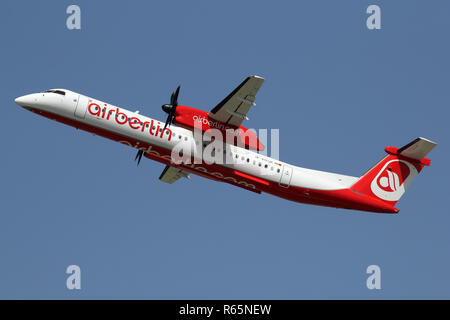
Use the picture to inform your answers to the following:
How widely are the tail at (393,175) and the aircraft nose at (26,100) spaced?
16203 mm

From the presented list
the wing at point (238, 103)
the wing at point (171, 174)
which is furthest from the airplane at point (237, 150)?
the wing at point (171, 174)

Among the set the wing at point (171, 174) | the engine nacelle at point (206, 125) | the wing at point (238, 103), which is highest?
the wing at point (238, 103)

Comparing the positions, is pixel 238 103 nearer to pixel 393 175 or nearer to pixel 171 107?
pixel 171 107

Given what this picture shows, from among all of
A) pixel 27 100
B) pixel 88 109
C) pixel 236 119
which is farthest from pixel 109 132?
pixel 236 119

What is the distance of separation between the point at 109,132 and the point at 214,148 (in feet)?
16.4

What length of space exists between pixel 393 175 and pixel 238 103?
30.8ft

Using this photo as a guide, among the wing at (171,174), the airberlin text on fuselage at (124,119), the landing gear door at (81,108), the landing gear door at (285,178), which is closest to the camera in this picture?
the landing gear door at (81,108)

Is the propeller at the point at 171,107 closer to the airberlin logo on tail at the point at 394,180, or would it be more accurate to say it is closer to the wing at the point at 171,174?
the wing at the point at 171,174

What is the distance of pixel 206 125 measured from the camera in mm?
27609

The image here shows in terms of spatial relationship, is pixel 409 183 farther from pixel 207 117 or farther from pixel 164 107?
pixel 164 107

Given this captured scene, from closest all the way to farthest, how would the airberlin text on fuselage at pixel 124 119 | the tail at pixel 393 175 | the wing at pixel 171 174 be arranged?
the airberlin text on fuselage at pixel 124 119
the tail at pixel 393 175
the wing at pixel 171 174

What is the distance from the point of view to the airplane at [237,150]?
27125 millimetres

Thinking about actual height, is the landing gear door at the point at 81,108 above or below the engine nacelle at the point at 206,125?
above

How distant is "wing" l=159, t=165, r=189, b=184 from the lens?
31828 mm
